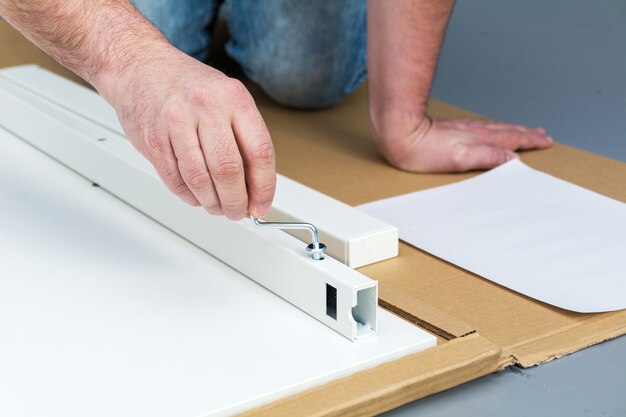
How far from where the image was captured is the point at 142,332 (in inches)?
48.1

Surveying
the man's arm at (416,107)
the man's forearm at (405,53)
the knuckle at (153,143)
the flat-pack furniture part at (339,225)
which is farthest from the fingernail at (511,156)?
the knuckle at (153,143)

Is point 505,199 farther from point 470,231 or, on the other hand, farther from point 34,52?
point 34,52

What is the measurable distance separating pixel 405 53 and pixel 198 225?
2.48 ft

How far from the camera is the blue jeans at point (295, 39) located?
2.36 meters

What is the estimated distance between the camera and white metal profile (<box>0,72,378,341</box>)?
1.22 meters

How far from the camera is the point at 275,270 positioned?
1325 mm

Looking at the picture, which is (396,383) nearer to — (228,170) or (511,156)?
(228,170)

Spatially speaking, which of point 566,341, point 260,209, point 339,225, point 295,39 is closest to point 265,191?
point 260,209

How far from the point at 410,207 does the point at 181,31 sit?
3.13 feet

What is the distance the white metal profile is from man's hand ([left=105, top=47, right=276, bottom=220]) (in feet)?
0.41

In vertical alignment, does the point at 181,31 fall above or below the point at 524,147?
above

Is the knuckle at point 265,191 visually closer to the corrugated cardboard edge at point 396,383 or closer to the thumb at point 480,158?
the corrugated cardboard edge at point 396,383

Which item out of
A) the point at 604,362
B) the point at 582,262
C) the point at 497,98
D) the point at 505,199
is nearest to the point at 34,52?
the point at 497,98

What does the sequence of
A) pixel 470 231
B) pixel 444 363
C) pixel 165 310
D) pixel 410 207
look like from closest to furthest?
1. pixel 444 363
2. pixel 165 310
3. pixel 470 231
4. pixel 410 207
